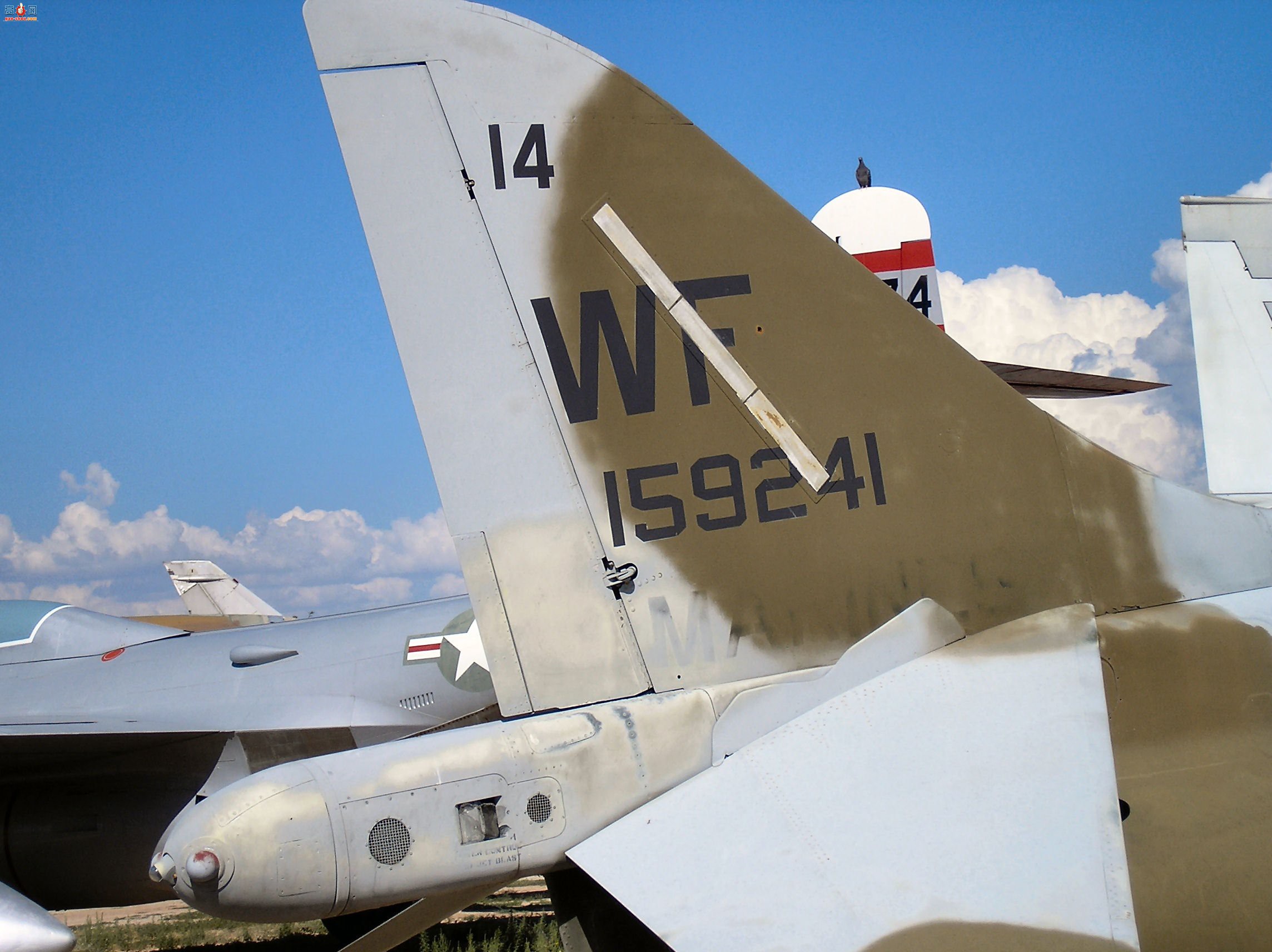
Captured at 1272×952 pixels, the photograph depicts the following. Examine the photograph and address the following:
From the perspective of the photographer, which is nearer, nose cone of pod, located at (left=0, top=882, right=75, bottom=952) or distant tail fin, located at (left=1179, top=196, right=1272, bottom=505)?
nose cone of pod, located at (left=0, top=882, right=75, bottom=952)

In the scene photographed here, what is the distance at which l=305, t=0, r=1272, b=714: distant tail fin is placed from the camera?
2.75 m

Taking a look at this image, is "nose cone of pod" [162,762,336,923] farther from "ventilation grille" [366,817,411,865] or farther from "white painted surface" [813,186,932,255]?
"white painted surface" [813,186,932,255]

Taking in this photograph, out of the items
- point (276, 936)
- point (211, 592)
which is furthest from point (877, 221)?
point (211, 592)

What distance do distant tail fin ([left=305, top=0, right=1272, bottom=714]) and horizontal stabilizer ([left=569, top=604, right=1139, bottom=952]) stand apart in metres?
0.37

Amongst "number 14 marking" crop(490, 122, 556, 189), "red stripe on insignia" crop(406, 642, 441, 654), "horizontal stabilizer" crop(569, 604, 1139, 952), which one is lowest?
"horizontal stabilizer" crop(569, 604, 1139, 952)

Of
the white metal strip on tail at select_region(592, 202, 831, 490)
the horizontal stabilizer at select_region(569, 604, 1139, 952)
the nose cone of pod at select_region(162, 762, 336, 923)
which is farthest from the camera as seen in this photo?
the white metal strip on tail at select_region(592, 202, 831, 490)

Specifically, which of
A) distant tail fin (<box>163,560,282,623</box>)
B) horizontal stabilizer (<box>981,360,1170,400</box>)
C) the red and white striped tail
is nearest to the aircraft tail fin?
the red and white striped tail

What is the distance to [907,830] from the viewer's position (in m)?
2.23

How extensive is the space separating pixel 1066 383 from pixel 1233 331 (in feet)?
7.93

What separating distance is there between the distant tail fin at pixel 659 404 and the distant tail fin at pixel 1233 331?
87.6 inches

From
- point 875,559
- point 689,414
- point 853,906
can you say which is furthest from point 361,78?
point 853,906

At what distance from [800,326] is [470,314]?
3.25 feet

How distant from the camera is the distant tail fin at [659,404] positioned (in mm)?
2746

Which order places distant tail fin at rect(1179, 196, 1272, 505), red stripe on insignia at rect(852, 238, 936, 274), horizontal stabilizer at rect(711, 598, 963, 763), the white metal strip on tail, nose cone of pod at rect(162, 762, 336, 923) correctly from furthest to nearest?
red stripe on insignia at rect(852, 238, 936, 274) < distant tail fin at rect(1179, 196, 1272, 505) < the white metal strip on tail < horizontal stabilizer at rect(711, 598, 963, 763) < nose cone of pod at rect(162, 762, 336, 923)
